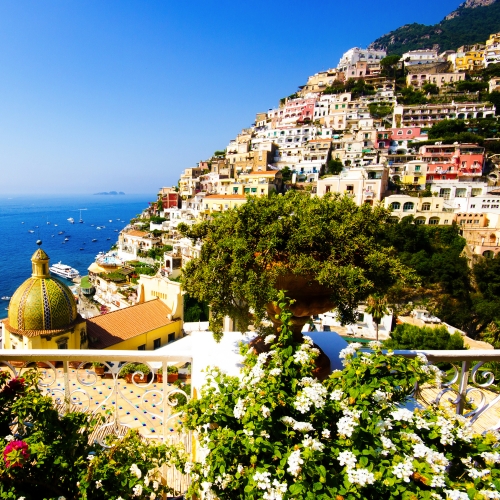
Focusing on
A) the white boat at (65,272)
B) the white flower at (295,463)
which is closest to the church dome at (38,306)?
the white flower at (295,463)

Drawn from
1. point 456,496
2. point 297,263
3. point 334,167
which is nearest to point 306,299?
point 297,263

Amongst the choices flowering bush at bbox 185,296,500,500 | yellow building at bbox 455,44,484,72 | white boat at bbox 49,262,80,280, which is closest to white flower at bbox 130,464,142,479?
flowering bush at bbox 185,296,500,500

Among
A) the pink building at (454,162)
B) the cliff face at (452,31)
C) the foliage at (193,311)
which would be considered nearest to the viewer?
the foliage at (193,311)

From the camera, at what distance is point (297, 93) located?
262 feet

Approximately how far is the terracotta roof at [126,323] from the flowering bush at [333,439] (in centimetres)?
1526

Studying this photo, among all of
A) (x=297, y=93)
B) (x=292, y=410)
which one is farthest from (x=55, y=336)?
(x=297, y=93)

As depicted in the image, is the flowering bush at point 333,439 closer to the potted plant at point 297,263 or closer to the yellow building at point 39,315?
the potted plant at point 297,263

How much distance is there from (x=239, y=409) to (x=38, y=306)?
1415cm

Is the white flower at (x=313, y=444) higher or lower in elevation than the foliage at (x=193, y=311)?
higher

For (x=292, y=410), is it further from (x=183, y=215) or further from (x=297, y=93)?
(x=297, y=93)

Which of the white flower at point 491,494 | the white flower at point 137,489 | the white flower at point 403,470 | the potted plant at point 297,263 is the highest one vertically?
the potted plant at point 297,263

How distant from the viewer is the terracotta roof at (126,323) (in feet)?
50.6

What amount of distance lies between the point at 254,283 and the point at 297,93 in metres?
87.2

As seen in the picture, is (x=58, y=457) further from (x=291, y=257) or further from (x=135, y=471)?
(x=291, y=257)
